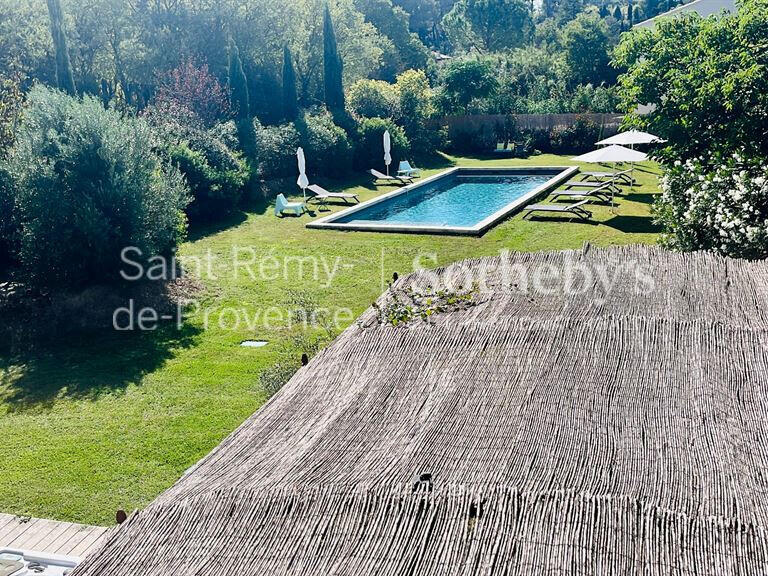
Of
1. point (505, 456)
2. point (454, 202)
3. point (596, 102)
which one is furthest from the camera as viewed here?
point (596, 102)

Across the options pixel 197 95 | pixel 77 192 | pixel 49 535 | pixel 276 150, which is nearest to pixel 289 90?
pixel 197 95

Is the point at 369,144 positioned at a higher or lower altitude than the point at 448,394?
higher

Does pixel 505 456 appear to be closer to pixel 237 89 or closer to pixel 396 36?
pixel 237 89

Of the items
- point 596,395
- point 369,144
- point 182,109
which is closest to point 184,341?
point 596,395

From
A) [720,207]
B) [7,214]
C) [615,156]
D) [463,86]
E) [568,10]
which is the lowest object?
[720,207]

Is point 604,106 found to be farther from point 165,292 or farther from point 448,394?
point 448,394

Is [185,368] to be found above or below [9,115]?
below

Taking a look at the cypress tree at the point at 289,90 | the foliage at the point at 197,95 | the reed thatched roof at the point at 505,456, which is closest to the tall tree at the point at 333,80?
the cypress tree at the point at 289,90
